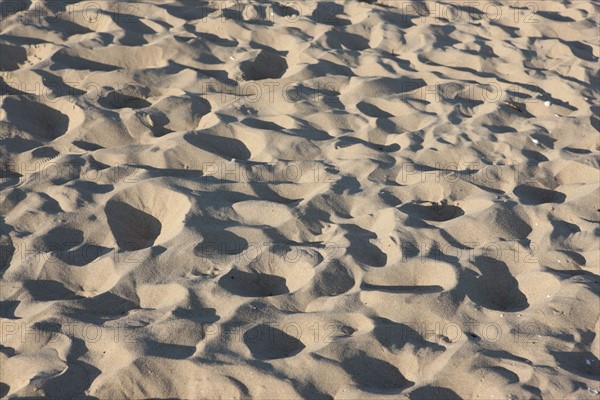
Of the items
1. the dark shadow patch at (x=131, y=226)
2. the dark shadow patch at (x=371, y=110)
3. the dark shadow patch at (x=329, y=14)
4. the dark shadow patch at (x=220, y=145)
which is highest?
the dark shadow patch at (x=329, y=14)

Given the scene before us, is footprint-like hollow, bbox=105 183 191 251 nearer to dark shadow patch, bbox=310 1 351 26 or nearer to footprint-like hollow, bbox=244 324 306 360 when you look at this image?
footprint-like hollow, bbox=244 324 306 360

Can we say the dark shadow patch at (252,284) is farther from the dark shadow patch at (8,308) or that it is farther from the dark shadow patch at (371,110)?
the dark shadow patch at (371,110)

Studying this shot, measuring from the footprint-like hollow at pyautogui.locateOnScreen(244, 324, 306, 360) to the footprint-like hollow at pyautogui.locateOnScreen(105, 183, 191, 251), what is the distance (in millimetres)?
725

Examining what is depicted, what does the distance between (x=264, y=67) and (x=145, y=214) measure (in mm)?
1706

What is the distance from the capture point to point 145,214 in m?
3.29

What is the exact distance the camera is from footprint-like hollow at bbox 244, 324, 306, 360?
100 inches

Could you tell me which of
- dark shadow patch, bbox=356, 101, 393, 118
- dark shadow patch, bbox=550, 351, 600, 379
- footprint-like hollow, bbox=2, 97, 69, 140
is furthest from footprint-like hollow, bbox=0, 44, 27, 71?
dark shadow patch, bbox=550, 351, 600, 379

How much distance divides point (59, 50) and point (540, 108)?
10.4ft

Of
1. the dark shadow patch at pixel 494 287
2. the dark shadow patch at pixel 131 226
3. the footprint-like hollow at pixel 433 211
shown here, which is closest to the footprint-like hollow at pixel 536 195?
the footprint-like hollow at pixel 433 211

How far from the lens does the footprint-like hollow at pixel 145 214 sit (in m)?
3.15

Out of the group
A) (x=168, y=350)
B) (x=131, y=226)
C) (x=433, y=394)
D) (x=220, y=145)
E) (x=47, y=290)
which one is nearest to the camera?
(x=433, y=394)

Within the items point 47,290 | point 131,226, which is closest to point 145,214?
point 131,226

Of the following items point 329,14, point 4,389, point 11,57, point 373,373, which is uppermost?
point 329,14

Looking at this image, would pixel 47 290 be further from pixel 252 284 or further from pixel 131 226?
pixel 252 284
